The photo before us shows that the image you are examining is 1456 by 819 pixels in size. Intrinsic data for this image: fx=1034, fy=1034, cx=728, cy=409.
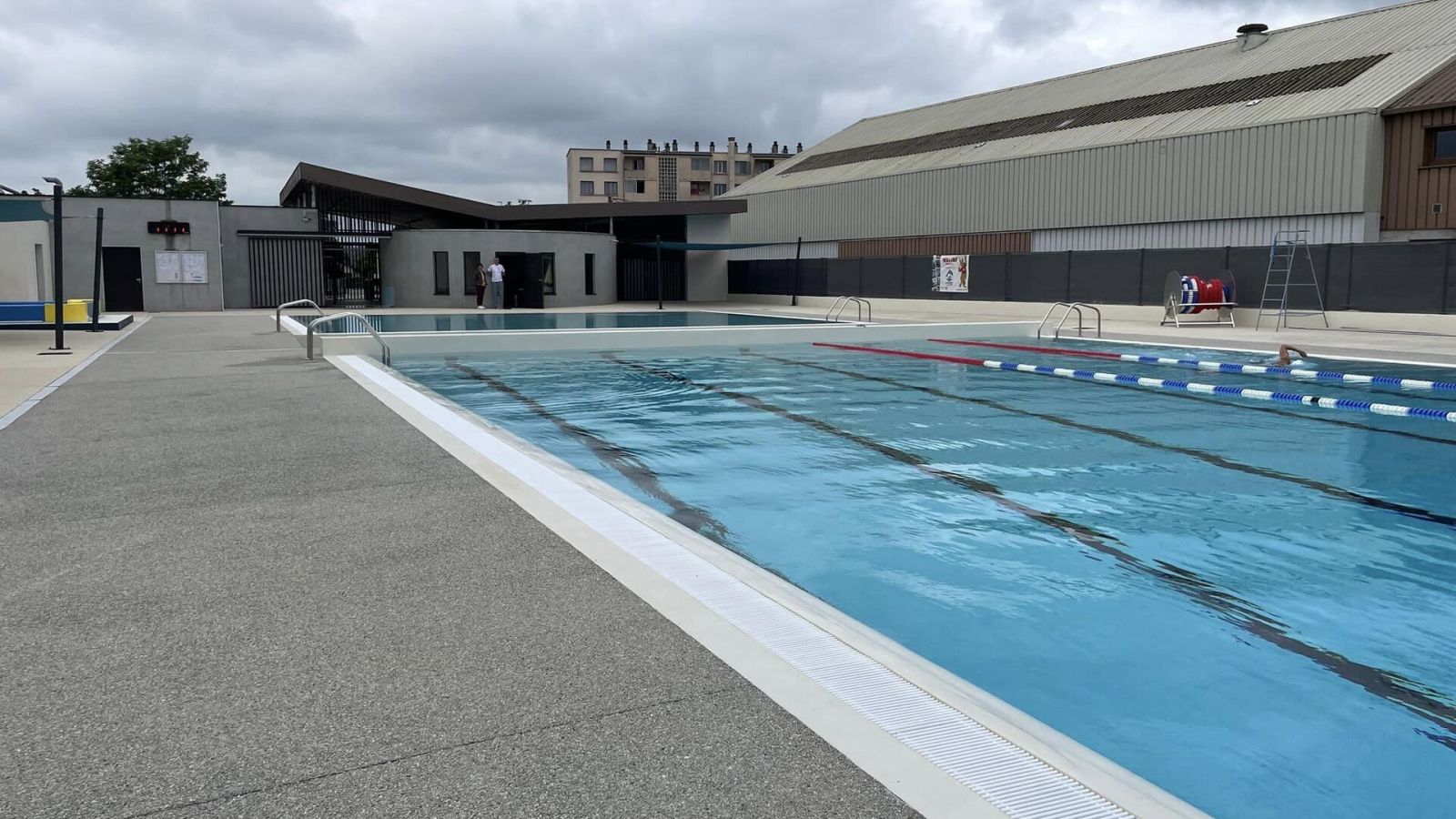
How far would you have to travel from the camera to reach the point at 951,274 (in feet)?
105

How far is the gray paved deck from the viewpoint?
2.25 metres

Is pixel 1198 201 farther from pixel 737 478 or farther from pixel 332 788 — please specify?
pixel 332 788

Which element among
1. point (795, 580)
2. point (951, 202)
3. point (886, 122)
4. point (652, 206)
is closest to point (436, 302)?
point (652, 206)

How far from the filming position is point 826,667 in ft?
9.62

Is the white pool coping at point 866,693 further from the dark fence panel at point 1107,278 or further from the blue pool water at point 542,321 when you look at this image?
the dark fence panel at point 1107,278

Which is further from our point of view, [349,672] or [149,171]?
[149,171]

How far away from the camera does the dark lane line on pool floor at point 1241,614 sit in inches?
144

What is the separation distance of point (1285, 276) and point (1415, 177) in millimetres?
3097

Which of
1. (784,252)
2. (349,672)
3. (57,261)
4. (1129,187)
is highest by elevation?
(1129,187)

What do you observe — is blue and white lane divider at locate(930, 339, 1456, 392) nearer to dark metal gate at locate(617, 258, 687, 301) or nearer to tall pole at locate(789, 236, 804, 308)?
tall pole at locate(789, 236, 804, 308)

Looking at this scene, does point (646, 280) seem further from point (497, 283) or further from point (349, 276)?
point (349, 276)

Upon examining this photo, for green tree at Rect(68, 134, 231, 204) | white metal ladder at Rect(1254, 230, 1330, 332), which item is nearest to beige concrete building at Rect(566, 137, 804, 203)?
green tree at Rect(68, 134, 231, 204)

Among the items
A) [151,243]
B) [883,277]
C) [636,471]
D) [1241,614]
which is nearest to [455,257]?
[151,243]

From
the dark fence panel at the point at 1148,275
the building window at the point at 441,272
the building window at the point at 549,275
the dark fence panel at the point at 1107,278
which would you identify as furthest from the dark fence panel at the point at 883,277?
the building window at the point at 441,272
